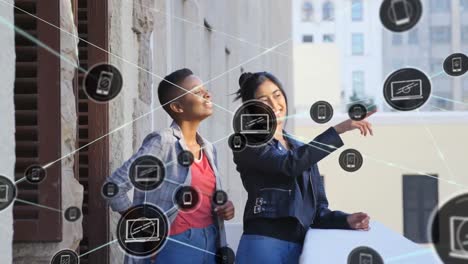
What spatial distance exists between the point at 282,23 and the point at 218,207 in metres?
0.60

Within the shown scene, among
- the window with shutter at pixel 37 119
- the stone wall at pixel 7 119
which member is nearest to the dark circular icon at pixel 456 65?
the window with shutter at pixel 37 119

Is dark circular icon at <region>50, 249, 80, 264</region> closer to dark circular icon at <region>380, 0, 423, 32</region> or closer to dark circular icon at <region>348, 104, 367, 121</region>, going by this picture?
dark circular icon at <region>348, 104, 367, 121</region>

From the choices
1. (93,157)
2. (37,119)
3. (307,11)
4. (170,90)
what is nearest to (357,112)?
(307,11)

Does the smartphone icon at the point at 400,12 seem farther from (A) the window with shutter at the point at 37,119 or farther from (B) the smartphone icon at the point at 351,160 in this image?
(A) the window with shutter at the point at 37,119

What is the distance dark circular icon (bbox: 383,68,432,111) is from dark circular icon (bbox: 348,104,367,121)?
3.0 inches

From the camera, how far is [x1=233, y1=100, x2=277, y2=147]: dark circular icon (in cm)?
247

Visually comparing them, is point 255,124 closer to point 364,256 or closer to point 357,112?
point 357,112

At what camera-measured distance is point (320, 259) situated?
2467 mm

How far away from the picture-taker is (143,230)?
8.23ft

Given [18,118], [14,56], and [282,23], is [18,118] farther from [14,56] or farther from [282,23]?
[282,23]

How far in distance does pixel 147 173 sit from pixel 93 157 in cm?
22

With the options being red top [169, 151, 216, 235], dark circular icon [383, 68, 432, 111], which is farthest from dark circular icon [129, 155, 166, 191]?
dark circular icon [383, 68, 432, 111]

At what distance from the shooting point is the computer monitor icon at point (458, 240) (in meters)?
2.27

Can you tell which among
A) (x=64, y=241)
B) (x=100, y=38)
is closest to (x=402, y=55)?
(x=100, y=38)
